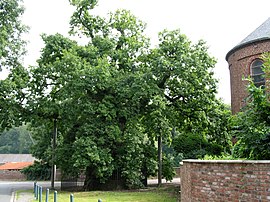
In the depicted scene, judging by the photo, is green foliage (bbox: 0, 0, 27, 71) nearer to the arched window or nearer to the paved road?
the paved road

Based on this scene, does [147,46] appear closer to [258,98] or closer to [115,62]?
[115,62]

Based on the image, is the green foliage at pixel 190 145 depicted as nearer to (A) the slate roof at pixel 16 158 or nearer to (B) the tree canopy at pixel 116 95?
(B) the tree canopy at pixel 116 95

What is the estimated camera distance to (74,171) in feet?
82.6

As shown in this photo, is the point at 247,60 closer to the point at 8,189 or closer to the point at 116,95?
the point at 116,95

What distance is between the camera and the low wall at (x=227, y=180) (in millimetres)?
7711

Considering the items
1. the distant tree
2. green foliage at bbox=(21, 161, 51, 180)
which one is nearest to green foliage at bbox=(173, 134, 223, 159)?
green foliage at bbox=(21, 161, 51, 180)

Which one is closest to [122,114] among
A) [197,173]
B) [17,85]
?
[17,85]

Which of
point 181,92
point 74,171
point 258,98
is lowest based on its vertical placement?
point 74,171

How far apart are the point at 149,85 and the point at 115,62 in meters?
4.40

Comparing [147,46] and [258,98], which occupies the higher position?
[147,46]

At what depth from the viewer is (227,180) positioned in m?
8.92

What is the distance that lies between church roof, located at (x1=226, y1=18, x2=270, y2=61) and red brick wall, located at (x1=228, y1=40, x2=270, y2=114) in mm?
251

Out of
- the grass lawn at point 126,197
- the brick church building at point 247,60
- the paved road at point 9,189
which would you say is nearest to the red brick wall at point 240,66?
the brick church building at point 247,60

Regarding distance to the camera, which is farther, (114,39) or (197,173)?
(114,39)
